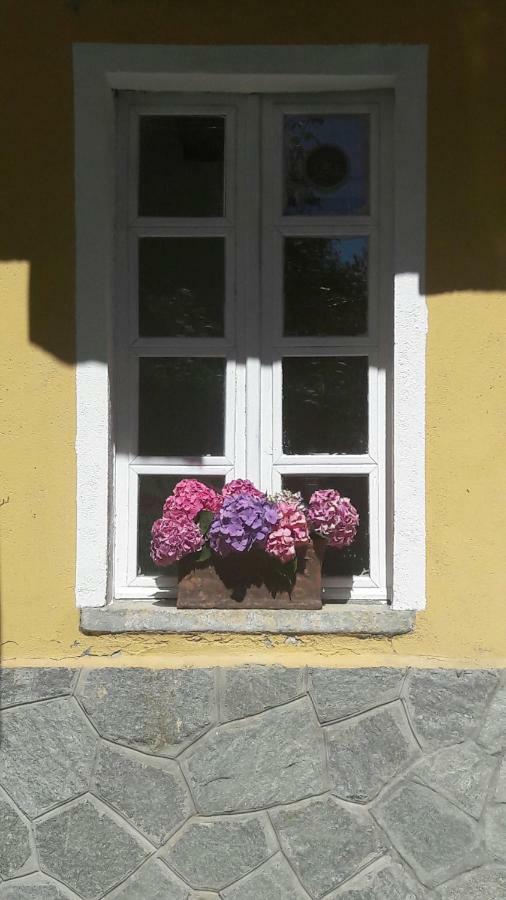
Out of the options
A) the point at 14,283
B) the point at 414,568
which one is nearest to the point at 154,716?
the point at 414,568

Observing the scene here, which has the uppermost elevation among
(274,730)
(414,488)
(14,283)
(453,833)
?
(14,283)

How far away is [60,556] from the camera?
286cm

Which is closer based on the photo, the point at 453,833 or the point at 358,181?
the point at 453,833

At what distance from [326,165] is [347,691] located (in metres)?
1.71

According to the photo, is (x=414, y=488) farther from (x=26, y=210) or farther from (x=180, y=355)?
(x=26, y=210)

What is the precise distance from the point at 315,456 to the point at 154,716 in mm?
971

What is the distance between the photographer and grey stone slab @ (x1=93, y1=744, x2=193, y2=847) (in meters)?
2.75

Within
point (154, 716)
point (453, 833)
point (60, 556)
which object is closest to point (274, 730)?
point (154, 716)

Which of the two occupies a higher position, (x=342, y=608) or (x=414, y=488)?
(x=414, y=488)

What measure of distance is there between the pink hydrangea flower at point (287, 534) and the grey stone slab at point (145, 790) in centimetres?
71

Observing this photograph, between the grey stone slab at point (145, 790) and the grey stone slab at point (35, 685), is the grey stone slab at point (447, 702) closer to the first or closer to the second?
the grey stone slab at point (145, 790)

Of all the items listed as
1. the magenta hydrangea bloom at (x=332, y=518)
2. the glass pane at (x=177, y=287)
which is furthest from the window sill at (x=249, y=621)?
the glass pane at (x=177, y=287)

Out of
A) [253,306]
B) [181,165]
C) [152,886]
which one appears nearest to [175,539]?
[253,306]

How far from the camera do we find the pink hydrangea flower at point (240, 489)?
112 inches
